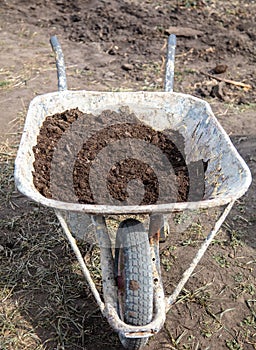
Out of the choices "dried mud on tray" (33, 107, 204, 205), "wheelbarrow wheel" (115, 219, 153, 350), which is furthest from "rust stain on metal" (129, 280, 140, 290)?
"dried mud on tray" (33, 107, 204, 205)

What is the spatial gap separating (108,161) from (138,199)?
0.99 feet

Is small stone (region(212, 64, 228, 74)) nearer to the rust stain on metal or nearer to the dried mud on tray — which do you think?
the dried mud on tray

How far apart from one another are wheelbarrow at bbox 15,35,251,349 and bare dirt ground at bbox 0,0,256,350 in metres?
0.29

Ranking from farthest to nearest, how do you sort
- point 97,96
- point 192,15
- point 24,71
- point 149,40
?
point 192,15 → point 149,40 → point 24,71 → point 97,96

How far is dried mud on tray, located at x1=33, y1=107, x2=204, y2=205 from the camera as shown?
2379 mm

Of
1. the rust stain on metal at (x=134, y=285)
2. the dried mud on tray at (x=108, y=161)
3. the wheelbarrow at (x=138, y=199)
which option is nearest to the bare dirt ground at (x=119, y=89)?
the wheelbarrow at (x=138, y=199)

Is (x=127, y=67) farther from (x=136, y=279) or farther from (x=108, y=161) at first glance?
(x=136, y=279)

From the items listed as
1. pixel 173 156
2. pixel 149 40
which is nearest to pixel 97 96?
pixel 173 156

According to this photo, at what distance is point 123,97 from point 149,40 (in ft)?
10.3

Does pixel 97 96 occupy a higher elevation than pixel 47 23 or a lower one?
higher

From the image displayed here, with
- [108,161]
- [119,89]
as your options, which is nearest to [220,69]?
[119,89]

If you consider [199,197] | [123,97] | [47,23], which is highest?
[123,97]

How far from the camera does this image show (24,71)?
5086 mm

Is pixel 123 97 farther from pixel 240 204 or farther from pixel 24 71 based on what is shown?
pixel 24 71
